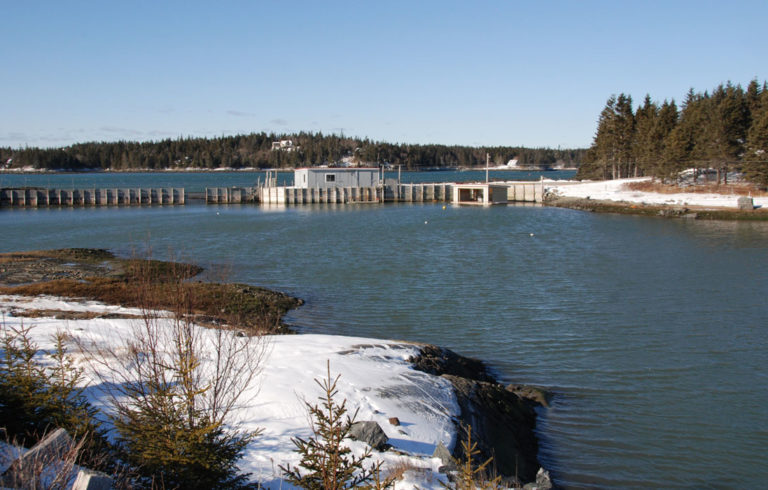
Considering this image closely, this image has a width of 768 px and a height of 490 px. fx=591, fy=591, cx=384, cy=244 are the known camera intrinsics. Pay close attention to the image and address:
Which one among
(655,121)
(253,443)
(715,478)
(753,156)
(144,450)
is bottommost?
(715,478)

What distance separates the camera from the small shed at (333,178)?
7425cm

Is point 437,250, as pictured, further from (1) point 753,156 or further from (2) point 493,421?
(1) point 753,156

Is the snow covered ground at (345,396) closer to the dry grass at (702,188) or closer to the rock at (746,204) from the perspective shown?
the rock at (746,204)

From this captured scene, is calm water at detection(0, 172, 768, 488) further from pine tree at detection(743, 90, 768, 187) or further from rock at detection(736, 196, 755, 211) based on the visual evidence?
pine tree at detection(743, 90, 768, 187)

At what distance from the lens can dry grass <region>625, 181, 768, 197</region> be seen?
55.9 metres

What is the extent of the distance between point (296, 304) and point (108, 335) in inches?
342

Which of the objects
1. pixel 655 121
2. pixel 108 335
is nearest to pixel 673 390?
pixel 108 335

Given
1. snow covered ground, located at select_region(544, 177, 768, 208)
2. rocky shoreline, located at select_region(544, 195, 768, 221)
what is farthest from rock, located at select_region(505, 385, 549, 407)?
snow covered ground, located at select_region(544, 177, 768, 208)

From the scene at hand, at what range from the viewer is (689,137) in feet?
206

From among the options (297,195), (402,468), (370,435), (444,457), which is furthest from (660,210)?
(402,468)

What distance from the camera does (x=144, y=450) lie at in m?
6.03

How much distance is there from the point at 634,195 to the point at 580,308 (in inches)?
1855

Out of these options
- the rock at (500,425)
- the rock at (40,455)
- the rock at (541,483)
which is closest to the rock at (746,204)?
the rock at (500,425)

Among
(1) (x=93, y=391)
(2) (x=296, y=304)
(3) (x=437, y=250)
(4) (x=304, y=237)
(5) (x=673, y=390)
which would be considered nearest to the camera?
(1) (x=93, y=391)
